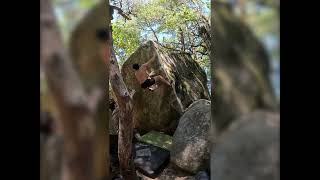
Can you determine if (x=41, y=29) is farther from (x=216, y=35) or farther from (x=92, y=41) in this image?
(x=216, y=35)

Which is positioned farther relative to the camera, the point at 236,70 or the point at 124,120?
the point at 124,120

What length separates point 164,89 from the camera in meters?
3.77

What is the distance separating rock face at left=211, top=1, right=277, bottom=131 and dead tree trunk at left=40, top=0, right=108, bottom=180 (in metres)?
0.63

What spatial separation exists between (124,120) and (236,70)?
5.91 feet

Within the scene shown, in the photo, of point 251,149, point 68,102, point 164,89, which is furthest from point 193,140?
point 68,102

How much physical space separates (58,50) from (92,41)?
0.17 m

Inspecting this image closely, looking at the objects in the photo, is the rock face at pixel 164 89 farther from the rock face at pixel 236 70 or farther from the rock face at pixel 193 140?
the rock face at pixel 236 70

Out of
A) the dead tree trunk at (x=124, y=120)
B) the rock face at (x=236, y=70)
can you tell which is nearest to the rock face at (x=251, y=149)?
the rock face at (x=236, y=70)

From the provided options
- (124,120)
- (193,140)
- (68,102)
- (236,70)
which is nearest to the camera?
(68,102)

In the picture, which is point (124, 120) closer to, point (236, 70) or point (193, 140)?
point (193, 140)

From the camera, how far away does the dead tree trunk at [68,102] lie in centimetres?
196

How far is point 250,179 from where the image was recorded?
2.08 meters
